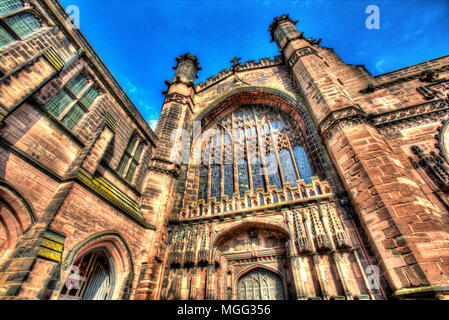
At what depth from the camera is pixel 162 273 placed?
6.54 meters

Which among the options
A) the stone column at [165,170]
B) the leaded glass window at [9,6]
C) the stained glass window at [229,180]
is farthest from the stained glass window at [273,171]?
the leaded glass window at [9,6]

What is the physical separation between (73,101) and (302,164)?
881 cm

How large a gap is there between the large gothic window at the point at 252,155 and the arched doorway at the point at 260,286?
8.85 feet

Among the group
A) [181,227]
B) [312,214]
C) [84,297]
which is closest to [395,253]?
[312,214]

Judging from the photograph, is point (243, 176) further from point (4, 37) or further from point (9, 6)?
point (9, 6)

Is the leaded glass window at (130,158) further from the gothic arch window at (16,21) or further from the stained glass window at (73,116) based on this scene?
the gothic arch window at (16,21)

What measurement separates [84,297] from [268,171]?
7.43 metres

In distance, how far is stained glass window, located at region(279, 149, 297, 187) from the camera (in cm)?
800

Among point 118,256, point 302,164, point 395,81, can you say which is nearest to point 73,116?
point 118,256

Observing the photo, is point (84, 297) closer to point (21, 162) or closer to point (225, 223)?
point (21, 162)

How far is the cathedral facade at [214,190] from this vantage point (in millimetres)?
4074

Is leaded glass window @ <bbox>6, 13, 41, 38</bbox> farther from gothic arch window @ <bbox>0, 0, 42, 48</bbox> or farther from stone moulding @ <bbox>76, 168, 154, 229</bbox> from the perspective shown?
stone moulding @ <bbox>76, 168, 154, 229</bbox>

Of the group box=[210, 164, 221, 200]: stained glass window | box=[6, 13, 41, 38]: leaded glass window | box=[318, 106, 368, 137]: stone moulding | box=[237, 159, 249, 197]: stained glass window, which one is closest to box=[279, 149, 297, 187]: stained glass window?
box=[237, 159, 249, 197]: stained glass window

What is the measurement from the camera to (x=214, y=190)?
30.3ft
